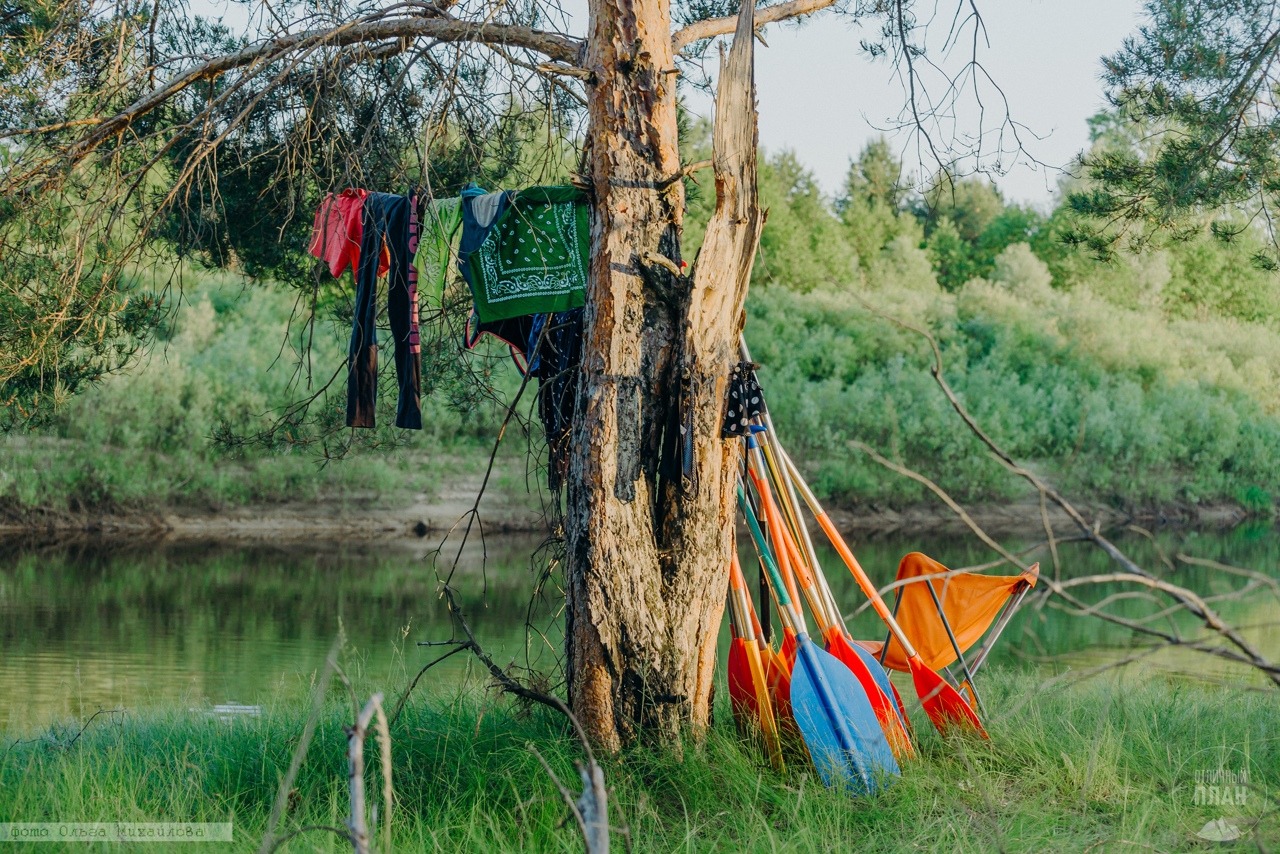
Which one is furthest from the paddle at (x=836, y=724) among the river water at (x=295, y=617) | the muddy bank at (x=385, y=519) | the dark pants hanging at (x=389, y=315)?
the muddy bank at (x=385, y=519)

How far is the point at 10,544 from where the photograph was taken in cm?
1105

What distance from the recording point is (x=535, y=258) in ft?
10.5

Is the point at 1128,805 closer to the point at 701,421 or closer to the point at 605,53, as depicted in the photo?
the point at 701,421

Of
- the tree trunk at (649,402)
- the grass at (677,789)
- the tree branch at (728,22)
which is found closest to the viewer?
the grass at (677,789)

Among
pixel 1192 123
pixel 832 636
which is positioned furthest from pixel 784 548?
pixel 1192 123

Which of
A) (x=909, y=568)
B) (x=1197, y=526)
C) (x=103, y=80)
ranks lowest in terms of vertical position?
(x=1197, y=526)

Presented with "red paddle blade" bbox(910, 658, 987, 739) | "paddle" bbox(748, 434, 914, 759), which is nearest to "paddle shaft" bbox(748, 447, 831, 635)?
"paddle" bbox(748, 434, 914, 759)

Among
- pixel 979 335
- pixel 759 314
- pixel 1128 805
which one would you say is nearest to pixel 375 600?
pixel 1128 805

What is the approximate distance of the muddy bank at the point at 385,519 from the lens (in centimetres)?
1208

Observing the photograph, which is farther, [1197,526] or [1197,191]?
[1197,526]

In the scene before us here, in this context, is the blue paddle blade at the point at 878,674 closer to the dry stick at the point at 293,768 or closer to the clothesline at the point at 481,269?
the clothesline at the point at 481,269

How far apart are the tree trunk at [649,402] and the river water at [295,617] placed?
2.18ft

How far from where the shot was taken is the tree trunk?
2.68 meters

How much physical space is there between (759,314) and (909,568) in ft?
47.8
